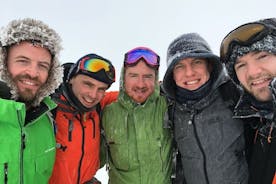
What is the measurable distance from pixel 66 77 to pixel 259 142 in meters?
2.92

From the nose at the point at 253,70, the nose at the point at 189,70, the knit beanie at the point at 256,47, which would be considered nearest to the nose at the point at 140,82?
the nose at the point at 189,70

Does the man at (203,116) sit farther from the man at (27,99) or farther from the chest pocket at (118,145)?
the man at (27,99)

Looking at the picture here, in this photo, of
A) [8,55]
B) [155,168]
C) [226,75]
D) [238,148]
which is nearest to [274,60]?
[226,75]

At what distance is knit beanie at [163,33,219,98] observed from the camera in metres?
4.19

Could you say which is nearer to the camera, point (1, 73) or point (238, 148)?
point (1, 73)

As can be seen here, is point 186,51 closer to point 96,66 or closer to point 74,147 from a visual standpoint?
point 96,66

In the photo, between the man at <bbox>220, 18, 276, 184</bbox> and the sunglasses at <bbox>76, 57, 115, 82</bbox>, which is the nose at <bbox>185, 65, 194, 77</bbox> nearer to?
the man at <bbox>220, 18, 276, 184</bbox>

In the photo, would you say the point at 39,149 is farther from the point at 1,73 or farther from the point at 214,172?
the point at 214,172

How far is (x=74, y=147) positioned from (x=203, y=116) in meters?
1.77

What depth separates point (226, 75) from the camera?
14.3 feet

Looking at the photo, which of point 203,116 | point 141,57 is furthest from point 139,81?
point 203,116

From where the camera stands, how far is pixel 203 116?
4117mm

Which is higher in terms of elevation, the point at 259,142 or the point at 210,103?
the point at 210,103

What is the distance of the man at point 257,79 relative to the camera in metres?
3.47
